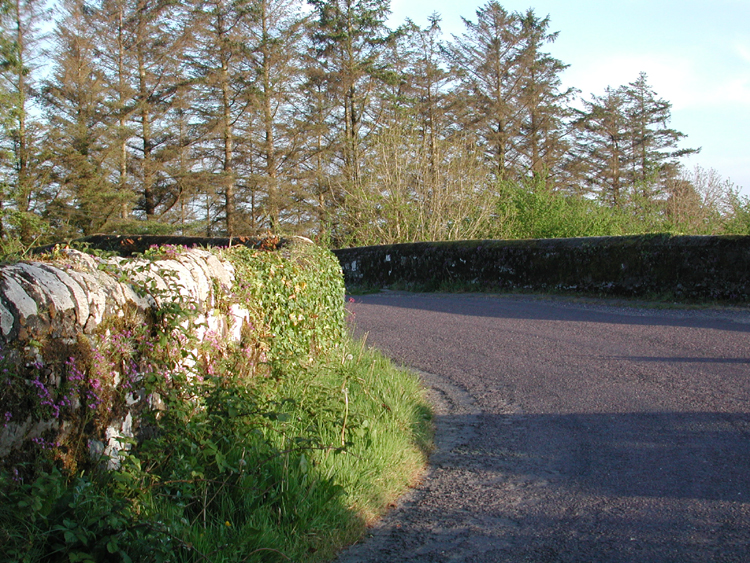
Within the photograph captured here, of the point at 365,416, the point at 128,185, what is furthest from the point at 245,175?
the point at 365,416

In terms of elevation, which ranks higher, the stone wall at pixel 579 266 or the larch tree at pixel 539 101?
the larch tree at pixel 539 101

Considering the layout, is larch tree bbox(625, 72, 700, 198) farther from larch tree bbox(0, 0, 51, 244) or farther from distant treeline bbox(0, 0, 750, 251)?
larch tree bbox(0, 0, 51, 244)

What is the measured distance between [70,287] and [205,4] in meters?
31.0

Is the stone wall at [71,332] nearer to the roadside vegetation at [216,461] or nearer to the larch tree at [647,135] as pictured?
the roadside vegetation at [216,461]

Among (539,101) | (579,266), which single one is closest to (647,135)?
(539,101)

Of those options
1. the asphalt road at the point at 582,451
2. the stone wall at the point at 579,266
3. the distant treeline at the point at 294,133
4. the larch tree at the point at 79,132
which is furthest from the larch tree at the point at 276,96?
the asphalt road at the point at 582,451

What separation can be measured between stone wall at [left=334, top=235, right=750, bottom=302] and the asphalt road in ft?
10.2

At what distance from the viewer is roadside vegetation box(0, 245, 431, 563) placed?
2758 millimetres

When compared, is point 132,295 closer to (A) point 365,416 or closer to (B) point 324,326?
(A) point 365,416

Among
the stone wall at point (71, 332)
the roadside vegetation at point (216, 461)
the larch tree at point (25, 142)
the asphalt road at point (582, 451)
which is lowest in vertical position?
the asphalt road at point (582, 451)

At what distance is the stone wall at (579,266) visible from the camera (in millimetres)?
12125

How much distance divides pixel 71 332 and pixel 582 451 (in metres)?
3.51

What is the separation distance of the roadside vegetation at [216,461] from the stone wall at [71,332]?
0.08 feet

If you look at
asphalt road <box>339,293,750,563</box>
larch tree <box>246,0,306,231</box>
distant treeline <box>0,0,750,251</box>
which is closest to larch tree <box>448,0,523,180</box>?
distant treeline <box>0,0,750,251</box>
